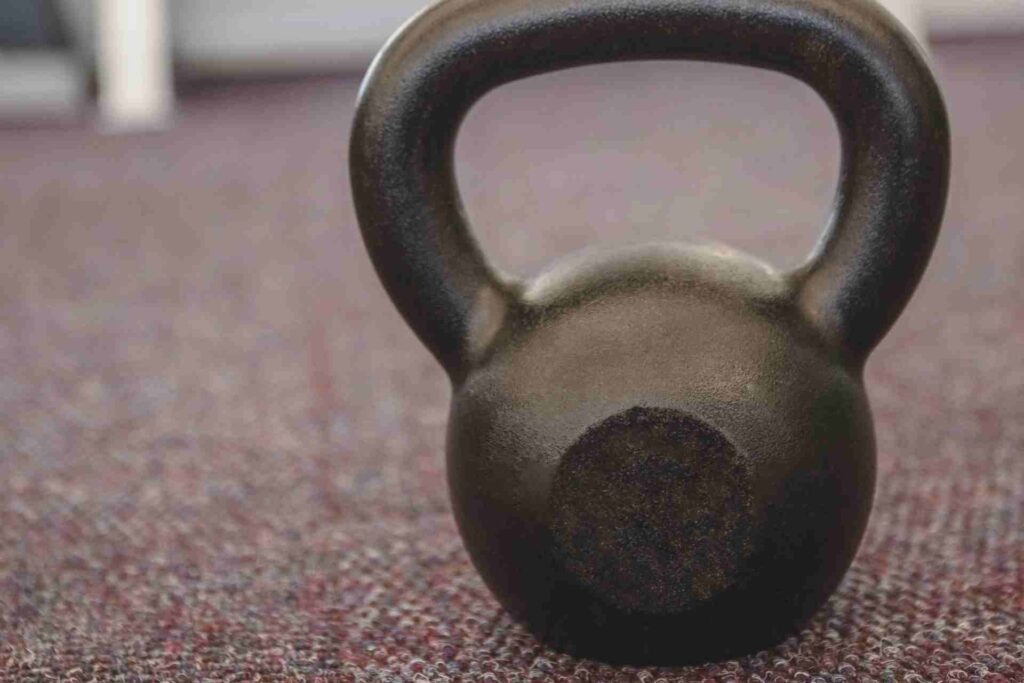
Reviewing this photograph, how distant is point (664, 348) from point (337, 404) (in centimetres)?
60

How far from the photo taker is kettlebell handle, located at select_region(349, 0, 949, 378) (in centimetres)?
58

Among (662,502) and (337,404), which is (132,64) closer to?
(337,404)

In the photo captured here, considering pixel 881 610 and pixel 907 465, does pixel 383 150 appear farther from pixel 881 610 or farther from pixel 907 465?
pixel 907 465

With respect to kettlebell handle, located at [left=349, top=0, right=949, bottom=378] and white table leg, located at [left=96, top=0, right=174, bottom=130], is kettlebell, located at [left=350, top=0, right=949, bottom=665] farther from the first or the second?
white table leg, located at [left=96, top=0, right=174, bottom=130]

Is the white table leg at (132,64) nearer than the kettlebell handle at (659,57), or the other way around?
the kettlebell handle at (659,57)

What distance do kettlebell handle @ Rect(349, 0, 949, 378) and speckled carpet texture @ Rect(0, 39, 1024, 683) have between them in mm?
152

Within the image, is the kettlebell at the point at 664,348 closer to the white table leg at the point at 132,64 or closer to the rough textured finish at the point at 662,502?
the rough textured finish at the point at 662,502

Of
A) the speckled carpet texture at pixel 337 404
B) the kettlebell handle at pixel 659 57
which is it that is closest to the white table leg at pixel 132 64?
the speckled carpet texture at pixel 337 404

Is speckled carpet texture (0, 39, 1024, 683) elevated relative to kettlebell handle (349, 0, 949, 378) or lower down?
lower down

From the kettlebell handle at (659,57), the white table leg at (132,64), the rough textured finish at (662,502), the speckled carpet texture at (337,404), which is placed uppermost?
the kettlebell handle at (659,57)

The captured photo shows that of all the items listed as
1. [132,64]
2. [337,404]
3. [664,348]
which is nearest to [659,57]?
[664,348]

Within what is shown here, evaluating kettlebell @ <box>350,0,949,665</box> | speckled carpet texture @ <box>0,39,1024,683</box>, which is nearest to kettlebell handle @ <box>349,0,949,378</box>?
kettlebell @ <box>350,0,949,665</box>

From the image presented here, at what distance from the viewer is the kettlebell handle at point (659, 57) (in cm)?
58

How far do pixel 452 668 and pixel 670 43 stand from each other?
288mm
